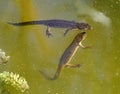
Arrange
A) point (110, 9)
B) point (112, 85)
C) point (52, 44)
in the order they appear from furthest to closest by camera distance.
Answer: point (110, 9) → point (52, 44) → point (112, 85)

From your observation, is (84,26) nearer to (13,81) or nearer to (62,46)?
(62,46)

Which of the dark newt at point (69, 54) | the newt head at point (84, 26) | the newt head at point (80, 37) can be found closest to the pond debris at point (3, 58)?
the dark newt at point (69, 54)

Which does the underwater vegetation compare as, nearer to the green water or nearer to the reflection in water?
the green water

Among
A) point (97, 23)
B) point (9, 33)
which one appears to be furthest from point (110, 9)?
point (9, 33)

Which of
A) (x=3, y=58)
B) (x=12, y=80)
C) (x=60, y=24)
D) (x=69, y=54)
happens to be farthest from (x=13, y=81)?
(x=60, y=24)

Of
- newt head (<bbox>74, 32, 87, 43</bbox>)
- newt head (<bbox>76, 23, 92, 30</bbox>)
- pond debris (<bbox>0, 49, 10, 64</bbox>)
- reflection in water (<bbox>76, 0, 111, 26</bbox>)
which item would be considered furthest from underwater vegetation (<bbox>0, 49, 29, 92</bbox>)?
reflection in water (<bbox>76, 0, 111, 26</bbox>)

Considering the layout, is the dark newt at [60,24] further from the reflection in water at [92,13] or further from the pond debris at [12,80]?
the pond debris at [12,80]

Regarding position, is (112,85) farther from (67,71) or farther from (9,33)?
(9,33)

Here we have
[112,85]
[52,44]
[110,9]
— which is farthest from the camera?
[110,9]

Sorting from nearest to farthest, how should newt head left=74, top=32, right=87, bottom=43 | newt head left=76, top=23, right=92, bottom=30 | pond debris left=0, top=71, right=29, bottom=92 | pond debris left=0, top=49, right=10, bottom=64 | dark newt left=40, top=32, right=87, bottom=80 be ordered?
pond debris left=0, top=71, right=29, bottom=92 < pond debris left=0, top=49, right=10, bottom=64 < dark newt left=40, top=32, right=87, bottom=80 < newt head left=74, top=32, right=87, bottom=43 < newt head left=76, top=23, right=92, bottom=30

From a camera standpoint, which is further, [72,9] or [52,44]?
[72,9]
